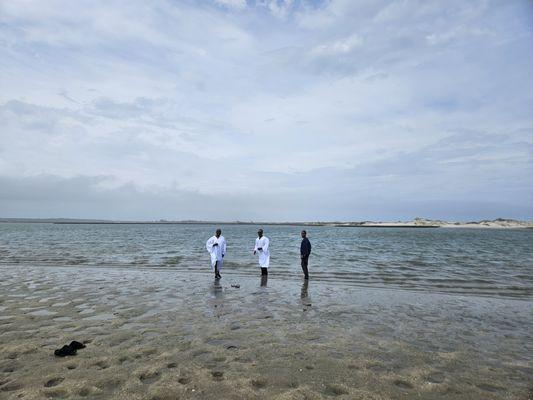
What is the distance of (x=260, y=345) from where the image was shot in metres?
7.50

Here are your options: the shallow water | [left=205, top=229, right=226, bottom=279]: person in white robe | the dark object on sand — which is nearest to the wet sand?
the shallow water

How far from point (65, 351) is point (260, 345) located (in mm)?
3715

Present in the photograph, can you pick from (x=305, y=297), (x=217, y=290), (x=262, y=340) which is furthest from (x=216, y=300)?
(x=262, y=340)

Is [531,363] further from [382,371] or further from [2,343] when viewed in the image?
[2,343]

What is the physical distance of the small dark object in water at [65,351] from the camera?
6.58 m

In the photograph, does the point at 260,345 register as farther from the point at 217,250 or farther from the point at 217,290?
the point at 217,250

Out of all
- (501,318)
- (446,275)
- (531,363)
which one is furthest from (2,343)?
(446,275)

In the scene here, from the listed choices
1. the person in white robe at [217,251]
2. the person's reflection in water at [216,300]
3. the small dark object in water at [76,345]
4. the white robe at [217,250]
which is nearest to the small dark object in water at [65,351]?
the small dark object in water at [76,345]

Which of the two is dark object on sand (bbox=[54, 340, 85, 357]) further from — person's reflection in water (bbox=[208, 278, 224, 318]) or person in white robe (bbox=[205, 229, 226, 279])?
person in white robe (bbox=[205, 229, 226, 279])

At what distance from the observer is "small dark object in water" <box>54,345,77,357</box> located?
6.58 m

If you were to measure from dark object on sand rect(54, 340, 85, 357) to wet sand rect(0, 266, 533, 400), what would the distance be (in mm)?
172

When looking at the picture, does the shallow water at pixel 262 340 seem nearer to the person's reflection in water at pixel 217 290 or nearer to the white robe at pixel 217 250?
the person's reflection in water at pixel 217 290

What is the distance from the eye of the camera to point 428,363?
6.71m

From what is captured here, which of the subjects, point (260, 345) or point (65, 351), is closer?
point (65, 351)
